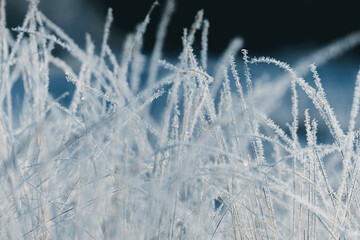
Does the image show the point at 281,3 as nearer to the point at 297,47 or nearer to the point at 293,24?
the point at 293,24

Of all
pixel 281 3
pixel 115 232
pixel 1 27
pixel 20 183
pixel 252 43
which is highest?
pixel 281 3

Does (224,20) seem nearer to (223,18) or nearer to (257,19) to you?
(223,18)

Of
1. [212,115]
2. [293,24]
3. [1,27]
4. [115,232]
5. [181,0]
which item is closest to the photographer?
[115,232]

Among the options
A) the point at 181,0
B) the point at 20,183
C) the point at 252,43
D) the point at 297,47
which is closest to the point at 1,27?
the point at 20,183

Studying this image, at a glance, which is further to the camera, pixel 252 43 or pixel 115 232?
pixel 252 43

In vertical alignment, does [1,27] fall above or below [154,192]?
above

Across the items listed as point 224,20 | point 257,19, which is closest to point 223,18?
point 224,20

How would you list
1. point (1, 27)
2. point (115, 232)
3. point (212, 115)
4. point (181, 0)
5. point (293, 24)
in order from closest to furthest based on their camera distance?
1. point (115, 232)
2. point (212, 115)
3. point (1, 27)
4. point (181, 0)
5. point (293, 24)
